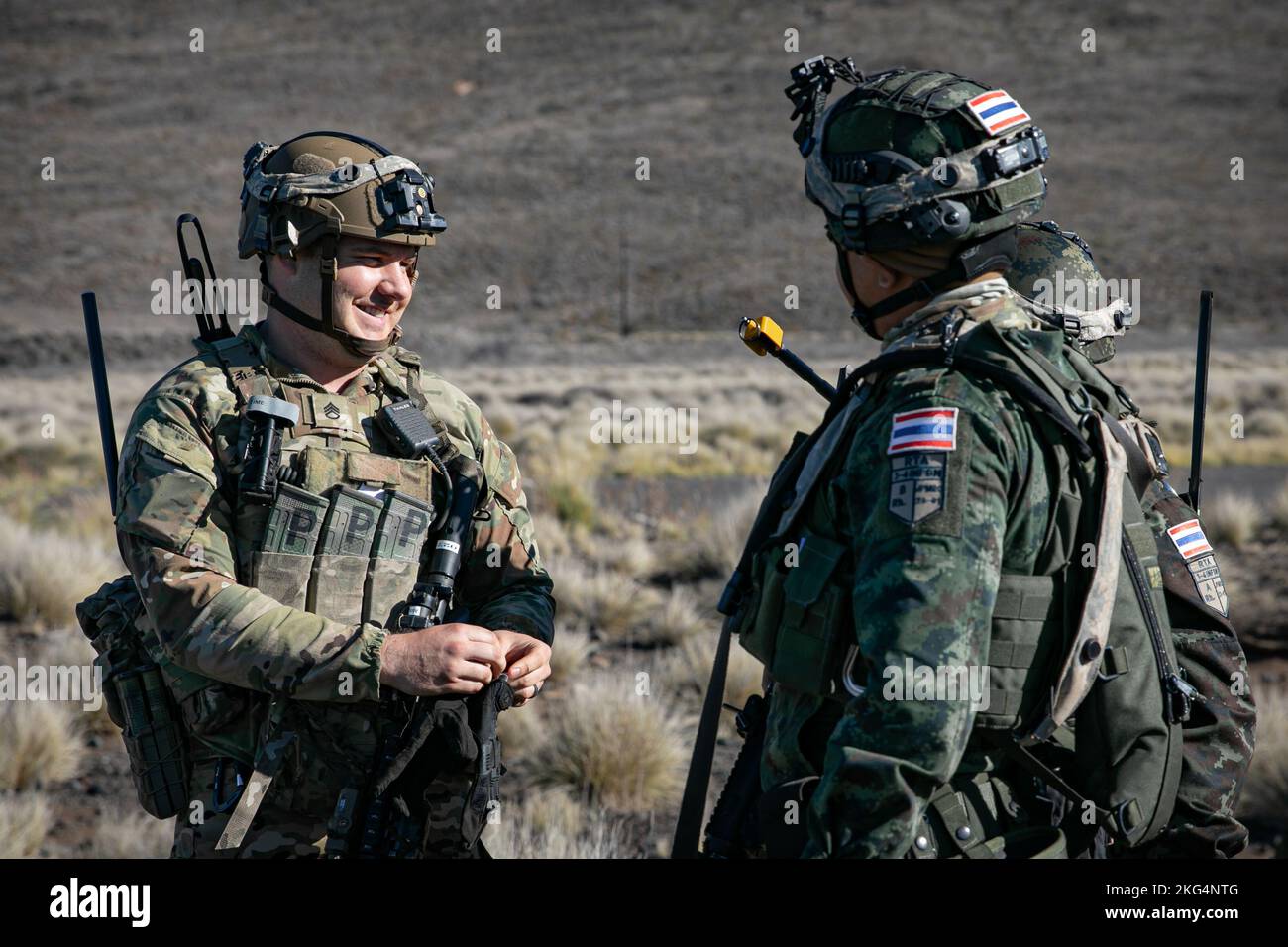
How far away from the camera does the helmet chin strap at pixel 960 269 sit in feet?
9.23

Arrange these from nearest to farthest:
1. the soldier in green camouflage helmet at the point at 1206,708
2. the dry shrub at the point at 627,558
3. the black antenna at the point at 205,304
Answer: the soldier in green camouflage helmet at the point at 1206,708
the black antenna at the point at 205,304
the dry shrub at the point at 627,558

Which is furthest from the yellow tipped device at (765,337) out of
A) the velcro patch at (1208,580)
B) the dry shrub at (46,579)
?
the dry shrub at (46,579)

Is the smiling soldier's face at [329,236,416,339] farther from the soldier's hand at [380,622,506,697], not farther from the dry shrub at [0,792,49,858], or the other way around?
the dry shrub at [0,792,49,858]

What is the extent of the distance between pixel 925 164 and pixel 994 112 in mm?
200

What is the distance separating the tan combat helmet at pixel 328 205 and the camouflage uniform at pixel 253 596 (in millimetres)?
228

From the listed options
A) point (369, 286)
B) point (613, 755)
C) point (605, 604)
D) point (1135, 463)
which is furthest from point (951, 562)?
point (605, 604)

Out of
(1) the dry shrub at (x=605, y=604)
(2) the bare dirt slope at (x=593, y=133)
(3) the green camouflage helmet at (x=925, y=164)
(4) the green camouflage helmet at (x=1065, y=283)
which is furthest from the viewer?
(2) the bare dirt slope at (x=593, y=133)

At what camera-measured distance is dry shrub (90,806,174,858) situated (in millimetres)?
5816

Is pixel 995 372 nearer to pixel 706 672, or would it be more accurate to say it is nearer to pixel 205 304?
pixel 205 304

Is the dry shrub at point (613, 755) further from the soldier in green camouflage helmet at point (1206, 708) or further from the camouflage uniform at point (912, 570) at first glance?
the camouflage uniform at point (912, 570)

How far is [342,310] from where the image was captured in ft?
11.6

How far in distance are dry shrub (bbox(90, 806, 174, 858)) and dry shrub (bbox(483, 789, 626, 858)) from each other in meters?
1.46

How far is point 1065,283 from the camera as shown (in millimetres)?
4070

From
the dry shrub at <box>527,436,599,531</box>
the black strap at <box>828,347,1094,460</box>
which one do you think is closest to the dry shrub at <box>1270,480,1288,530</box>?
the dry shrub at <box>527,436,599,531</box>
